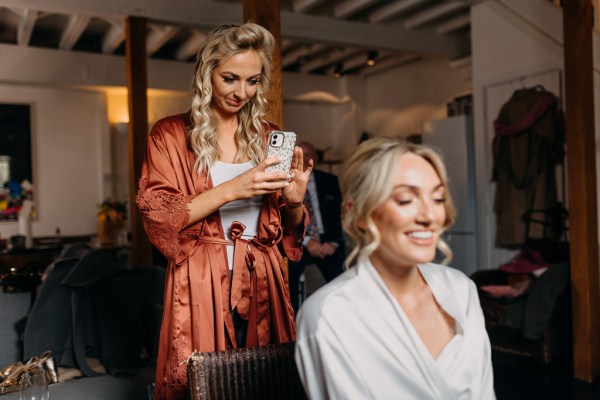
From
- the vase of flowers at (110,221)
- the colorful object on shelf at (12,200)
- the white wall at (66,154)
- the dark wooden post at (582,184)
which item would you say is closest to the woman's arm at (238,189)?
the dark wooden post at (582,184)

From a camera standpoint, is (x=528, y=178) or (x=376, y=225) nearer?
(x=376, y=225)

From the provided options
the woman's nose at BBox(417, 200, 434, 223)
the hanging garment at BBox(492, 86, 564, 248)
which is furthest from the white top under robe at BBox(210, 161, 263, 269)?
the hanging garment at BBox(492, 86, 564, 248)

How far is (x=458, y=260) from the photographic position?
21.0 feet

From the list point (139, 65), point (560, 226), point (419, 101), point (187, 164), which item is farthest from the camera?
point (419, 101)

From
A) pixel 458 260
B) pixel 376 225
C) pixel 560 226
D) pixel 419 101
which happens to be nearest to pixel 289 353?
pixel 376 225

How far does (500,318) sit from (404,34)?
374cm

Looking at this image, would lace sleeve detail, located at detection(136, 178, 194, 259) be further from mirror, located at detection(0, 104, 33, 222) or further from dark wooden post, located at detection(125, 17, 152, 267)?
mirror, located at detection(0, 104, 33, 222)

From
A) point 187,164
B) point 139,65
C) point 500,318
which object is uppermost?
point 139,65

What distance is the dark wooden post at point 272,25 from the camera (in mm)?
2744

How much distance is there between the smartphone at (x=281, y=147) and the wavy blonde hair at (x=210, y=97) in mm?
182

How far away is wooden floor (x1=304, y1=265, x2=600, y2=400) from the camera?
3.65m

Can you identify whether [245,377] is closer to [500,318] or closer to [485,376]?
[485,376]

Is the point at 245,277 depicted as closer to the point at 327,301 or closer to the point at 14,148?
the point at 327,301

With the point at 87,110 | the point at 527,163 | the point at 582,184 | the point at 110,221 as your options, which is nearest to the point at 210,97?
the point at 582,184
